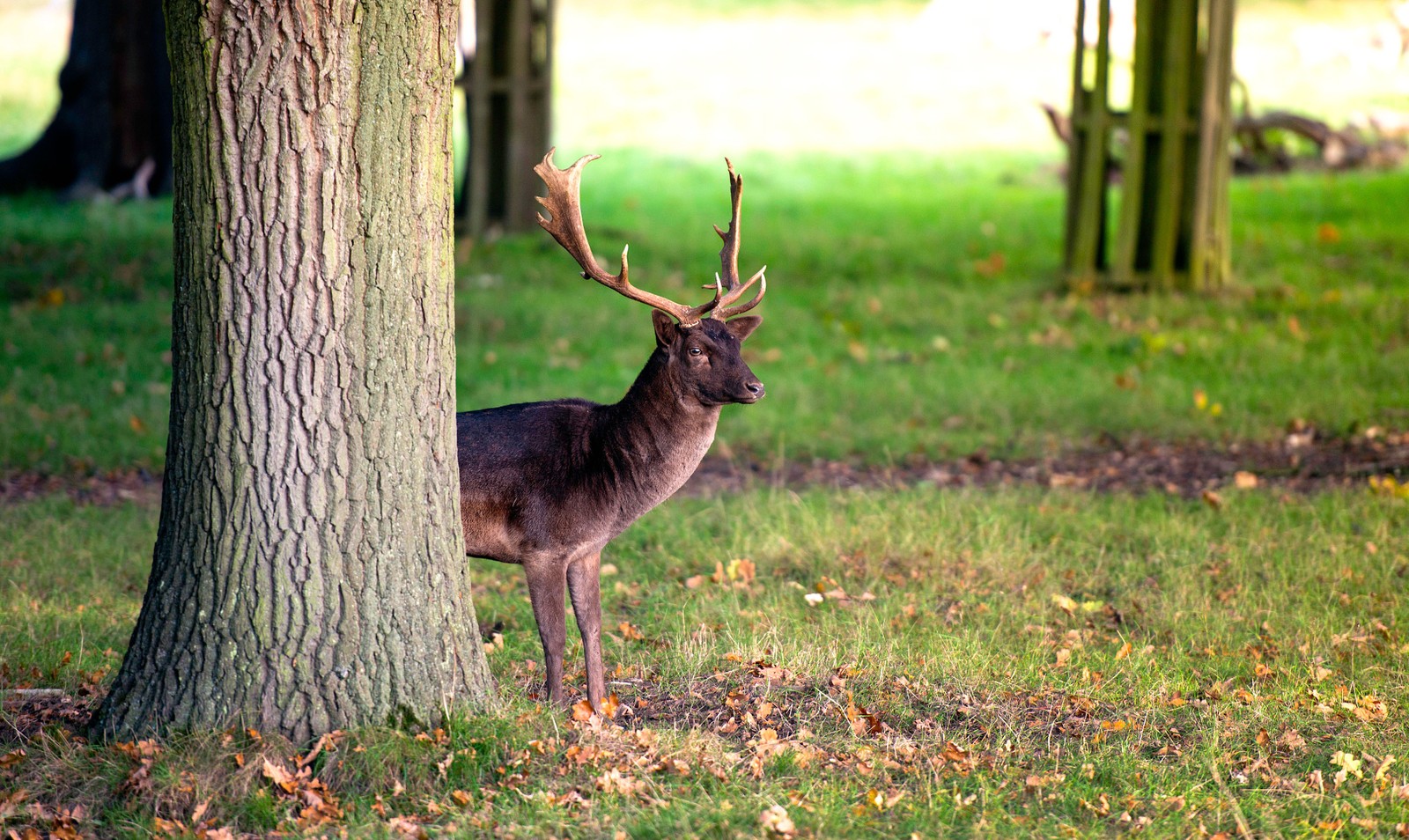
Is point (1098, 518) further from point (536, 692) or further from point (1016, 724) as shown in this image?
point (536, 692)

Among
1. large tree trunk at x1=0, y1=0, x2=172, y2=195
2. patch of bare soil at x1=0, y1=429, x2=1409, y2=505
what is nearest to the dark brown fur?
patch of bare soil at x1=0, y1=429, x2=1409, y2=505

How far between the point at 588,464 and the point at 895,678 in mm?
1461

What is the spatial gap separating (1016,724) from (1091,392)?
5769 millimetres

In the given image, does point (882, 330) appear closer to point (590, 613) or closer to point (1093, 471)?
point (1093, 471)

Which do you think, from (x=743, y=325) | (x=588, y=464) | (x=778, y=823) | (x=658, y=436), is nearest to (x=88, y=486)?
(x=588, y=464)

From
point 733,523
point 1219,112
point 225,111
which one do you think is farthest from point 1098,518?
point 1219,112

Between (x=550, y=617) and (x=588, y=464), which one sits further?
(x=588, y=464)

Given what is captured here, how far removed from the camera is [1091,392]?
10555mm

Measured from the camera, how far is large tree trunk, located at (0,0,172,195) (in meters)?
18.0

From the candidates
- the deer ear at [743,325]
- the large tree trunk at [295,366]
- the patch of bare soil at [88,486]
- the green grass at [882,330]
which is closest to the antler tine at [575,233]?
the deer ear at [743,325]

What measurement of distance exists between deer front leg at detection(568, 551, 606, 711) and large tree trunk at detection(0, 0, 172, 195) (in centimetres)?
1429

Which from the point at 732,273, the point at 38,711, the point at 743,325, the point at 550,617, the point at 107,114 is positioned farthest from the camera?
the point at 107,114

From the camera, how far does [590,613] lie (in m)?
5.57

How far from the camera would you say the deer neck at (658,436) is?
5.61m
